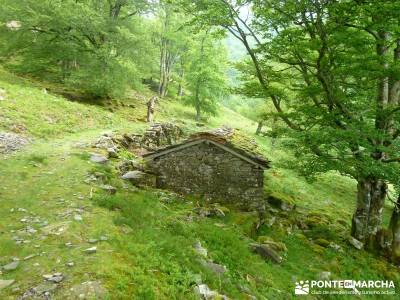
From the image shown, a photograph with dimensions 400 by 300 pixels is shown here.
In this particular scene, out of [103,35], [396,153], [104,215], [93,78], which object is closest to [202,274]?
[104,215]

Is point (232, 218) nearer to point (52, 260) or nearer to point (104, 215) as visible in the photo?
point (104, 215)

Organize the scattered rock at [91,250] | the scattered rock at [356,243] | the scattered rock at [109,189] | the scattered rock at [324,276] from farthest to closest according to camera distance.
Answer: the scattered rock at [356,243] < the scattered rock at [109,189] < the scattered rock at [324,276] < the scattered rock at [91,250]

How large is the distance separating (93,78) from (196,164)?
47.6 feet

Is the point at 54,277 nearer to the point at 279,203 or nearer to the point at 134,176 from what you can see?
the point at 134,176

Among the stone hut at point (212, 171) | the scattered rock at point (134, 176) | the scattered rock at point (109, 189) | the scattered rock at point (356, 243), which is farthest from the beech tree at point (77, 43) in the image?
the scattered rock at point (356, 243)

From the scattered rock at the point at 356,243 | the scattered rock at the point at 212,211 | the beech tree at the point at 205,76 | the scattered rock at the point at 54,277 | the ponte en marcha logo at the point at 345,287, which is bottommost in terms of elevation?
the ponte en marcha logo at the point at 345,287

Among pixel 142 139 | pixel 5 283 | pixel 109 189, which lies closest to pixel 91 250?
pixel 5 283

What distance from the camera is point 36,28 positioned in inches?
976

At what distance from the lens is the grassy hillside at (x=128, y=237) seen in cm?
632

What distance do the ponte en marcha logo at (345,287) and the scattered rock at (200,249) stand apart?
8.93 feet

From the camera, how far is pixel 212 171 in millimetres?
12969

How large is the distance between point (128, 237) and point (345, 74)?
29.8 feet

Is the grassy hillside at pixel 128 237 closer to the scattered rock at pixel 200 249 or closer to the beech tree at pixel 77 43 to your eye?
the scattered rock at pixel 200 249

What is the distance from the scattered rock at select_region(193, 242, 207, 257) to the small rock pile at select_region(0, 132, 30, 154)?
8.32m
